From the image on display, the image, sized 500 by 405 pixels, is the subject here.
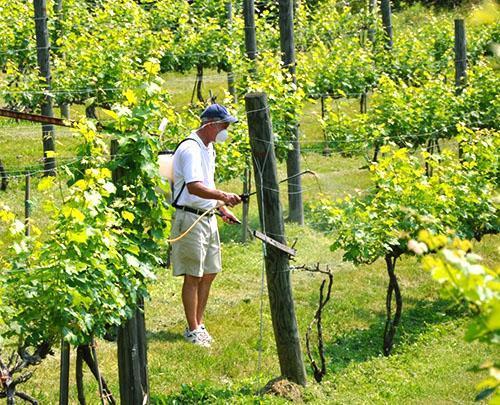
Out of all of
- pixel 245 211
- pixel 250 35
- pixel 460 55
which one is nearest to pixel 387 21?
pixel 460 55

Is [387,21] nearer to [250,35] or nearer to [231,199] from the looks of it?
[250,35]

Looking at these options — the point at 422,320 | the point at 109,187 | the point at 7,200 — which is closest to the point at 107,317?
the point at 109,187

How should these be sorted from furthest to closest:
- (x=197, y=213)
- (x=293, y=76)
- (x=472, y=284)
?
(x=293, y=76)
(x=197, y=213)
(x=472, y=284)

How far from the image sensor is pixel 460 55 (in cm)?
1450

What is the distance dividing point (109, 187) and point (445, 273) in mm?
3754

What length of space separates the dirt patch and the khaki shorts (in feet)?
4.70

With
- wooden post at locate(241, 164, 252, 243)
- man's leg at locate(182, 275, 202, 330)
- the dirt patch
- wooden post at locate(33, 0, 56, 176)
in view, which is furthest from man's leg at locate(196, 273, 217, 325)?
wooden post at locate(241, 164, 252, 243)

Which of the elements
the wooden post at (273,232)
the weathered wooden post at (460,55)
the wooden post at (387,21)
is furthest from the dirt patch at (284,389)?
the wooden post at (387,21)

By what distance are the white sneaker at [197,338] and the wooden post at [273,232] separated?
1.23 meters

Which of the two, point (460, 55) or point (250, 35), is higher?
point (250, 35)

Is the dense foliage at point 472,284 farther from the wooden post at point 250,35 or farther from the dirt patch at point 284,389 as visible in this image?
the wooden post at point 250,35

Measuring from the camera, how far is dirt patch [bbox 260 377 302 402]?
766 cm

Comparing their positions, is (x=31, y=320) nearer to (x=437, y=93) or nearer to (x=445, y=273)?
(x=445, y=273)

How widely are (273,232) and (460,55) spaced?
754cm
